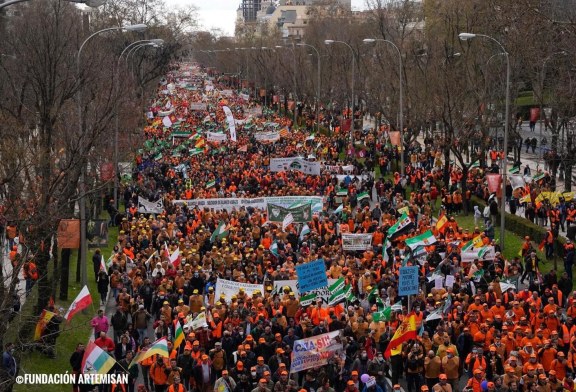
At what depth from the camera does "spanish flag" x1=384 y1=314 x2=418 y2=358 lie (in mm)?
18062

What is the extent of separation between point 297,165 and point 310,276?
20.5 m

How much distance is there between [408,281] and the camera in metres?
20.3

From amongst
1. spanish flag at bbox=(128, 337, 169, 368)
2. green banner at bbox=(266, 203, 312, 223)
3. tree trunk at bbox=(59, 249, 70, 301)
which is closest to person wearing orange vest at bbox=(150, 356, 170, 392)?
spanish flag at bbox=(128, 337, 169, 368)

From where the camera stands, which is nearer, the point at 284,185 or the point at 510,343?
the point at 510,343

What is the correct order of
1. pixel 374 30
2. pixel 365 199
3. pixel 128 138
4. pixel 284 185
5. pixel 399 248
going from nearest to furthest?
pixel 399 248
pixel 365 199
pixel 284 185
pixel 128 138
pixel 374 30

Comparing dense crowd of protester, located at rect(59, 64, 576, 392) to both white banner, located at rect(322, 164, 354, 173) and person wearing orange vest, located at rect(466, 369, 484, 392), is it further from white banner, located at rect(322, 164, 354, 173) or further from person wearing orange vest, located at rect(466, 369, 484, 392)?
white banner, located at rect(322, 164, 354, 173)

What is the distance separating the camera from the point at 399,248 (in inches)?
1071

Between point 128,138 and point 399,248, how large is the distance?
16971 mm

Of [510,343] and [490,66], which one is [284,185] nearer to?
[490,66]

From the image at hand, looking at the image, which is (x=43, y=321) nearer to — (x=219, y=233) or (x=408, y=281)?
(x=408, y=281)

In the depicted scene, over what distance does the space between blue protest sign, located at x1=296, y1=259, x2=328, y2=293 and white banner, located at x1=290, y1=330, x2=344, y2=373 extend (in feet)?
11.6

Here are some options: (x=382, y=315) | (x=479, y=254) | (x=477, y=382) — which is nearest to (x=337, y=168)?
(x=479, y=254)

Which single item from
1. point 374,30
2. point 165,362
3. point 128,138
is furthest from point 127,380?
point 374,30

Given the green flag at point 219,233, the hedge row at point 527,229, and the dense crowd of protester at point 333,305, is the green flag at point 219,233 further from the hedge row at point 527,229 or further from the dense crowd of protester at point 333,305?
the hedge row at point 527,229
